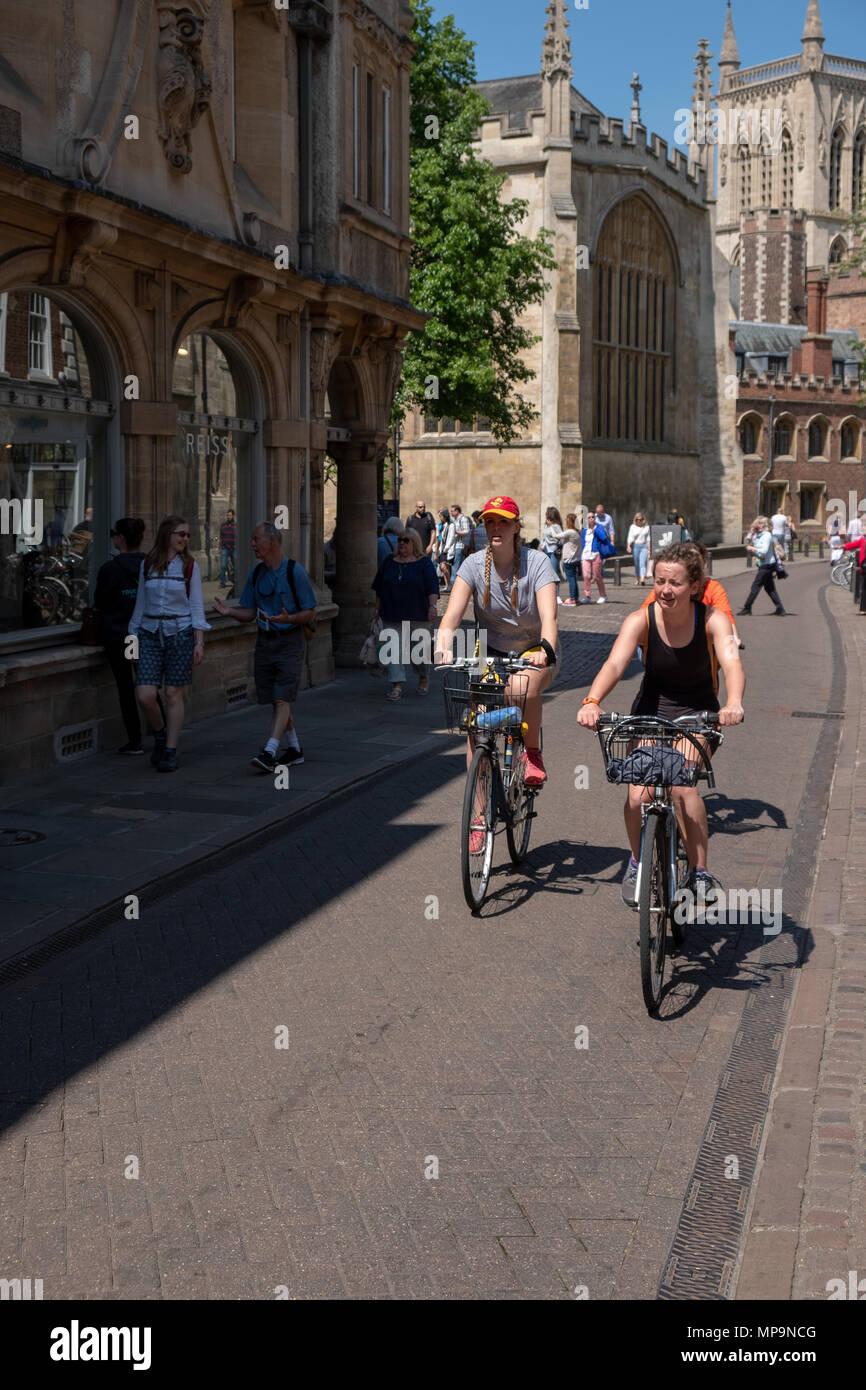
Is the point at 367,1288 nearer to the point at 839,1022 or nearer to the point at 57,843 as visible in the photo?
the point at 839,1022

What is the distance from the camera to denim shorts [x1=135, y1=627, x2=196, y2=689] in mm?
11109

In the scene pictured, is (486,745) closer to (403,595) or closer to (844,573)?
(403,595)

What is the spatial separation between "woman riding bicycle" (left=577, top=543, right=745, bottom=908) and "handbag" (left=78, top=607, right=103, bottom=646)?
6.07 meters

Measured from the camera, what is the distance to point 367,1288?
12.2ft

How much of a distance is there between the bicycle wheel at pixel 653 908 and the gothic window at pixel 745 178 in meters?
114

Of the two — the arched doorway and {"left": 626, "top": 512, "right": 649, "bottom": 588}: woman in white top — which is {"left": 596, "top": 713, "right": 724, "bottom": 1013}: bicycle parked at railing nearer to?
the arched doorway

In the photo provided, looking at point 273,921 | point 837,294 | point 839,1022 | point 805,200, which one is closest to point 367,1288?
point 839,1022

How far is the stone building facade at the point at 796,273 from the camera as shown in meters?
75.3

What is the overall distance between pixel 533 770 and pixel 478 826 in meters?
0.71

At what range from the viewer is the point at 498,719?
7430 mm

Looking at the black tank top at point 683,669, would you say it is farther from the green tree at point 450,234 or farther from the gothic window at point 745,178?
the gothic window at point 745,178

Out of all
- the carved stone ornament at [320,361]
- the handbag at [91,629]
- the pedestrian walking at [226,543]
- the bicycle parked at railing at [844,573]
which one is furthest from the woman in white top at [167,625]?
the bicycle parked at railing at [844,573]

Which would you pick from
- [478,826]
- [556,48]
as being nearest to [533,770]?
[478,826]

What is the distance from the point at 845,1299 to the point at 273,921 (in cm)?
383
